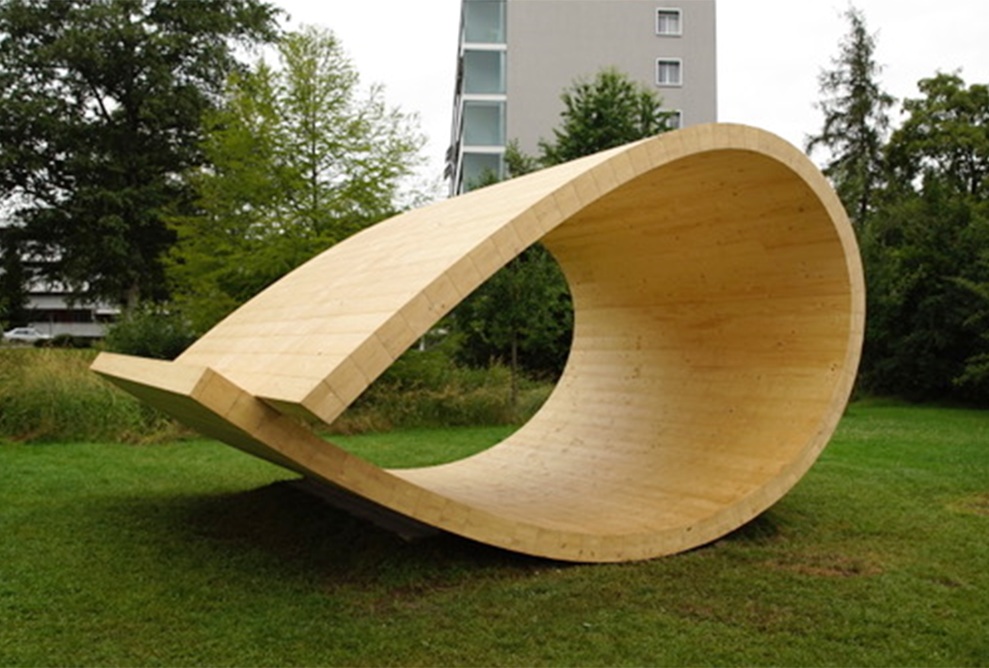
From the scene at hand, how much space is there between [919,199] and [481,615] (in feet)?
72.7

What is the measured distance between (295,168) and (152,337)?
489 centimetres

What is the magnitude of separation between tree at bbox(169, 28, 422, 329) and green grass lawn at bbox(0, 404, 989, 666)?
9024mm

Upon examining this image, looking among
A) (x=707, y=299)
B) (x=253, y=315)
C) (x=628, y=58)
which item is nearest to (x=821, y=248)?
(x=707, y=299)

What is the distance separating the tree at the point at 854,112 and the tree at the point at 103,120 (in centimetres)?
2050

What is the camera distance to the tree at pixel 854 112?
30734mm

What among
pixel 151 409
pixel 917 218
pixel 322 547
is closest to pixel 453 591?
pixel 322 547

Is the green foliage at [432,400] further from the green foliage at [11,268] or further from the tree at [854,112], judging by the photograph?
the green foliage at [11,268]

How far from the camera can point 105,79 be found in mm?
30062

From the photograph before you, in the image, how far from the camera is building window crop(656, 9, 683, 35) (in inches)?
1284

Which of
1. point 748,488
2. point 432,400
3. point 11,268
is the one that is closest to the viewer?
point 748,488

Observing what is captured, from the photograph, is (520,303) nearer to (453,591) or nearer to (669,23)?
(453,591)

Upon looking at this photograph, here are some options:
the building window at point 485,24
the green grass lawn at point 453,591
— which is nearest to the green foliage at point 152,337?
the green grass lawn at point 453,591

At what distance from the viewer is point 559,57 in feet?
106

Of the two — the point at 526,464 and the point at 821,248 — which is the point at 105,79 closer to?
the point at 526,464
